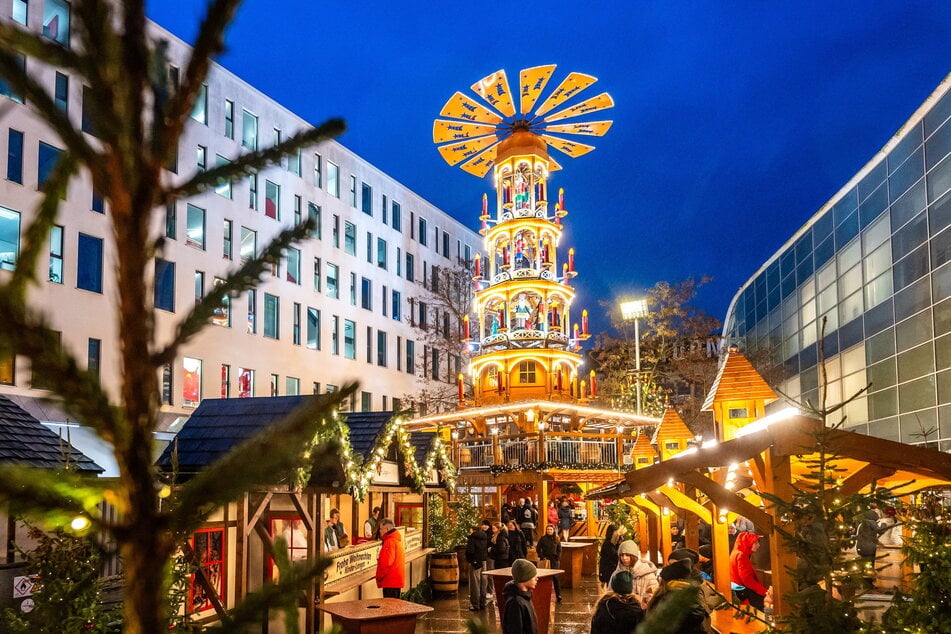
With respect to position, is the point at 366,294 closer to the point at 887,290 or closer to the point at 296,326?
the point at 296,326

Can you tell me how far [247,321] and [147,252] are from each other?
3635 cm

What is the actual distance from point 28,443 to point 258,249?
70.5ft

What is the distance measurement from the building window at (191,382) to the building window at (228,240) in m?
4.98

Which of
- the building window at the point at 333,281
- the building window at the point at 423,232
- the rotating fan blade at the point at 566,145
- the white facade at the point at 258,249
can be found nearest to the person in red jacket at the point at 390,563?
the white facade at the point at 258,249

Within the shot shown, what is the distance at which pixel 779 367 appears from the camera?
41625 millimetres

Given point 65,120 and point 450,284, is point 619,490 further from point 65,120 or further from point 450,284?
point 450,284

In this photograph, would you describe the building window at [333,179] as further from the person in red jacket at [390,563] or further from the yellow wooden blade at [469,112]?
the person in red jacket at [390,563]

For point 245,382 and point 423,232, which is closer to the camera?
point 245,382

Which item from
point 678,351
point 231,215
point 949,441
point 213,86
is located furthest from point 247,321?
point 949,441

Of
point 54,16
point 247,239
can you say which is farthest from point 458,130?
point 54,16

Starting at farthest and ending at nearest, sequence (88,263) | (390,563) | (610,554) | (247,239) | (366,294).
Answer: (366,294) → (247,239) → (88,263) → (610,554) → (390,563)

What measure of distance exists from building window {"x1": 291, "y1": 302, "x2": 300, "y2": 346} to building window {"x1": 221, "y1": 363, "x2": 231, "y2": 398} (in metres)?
5.22

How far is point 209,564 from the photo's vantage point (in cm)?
1120

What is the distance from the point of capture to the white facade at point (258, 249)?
86.9 feet
